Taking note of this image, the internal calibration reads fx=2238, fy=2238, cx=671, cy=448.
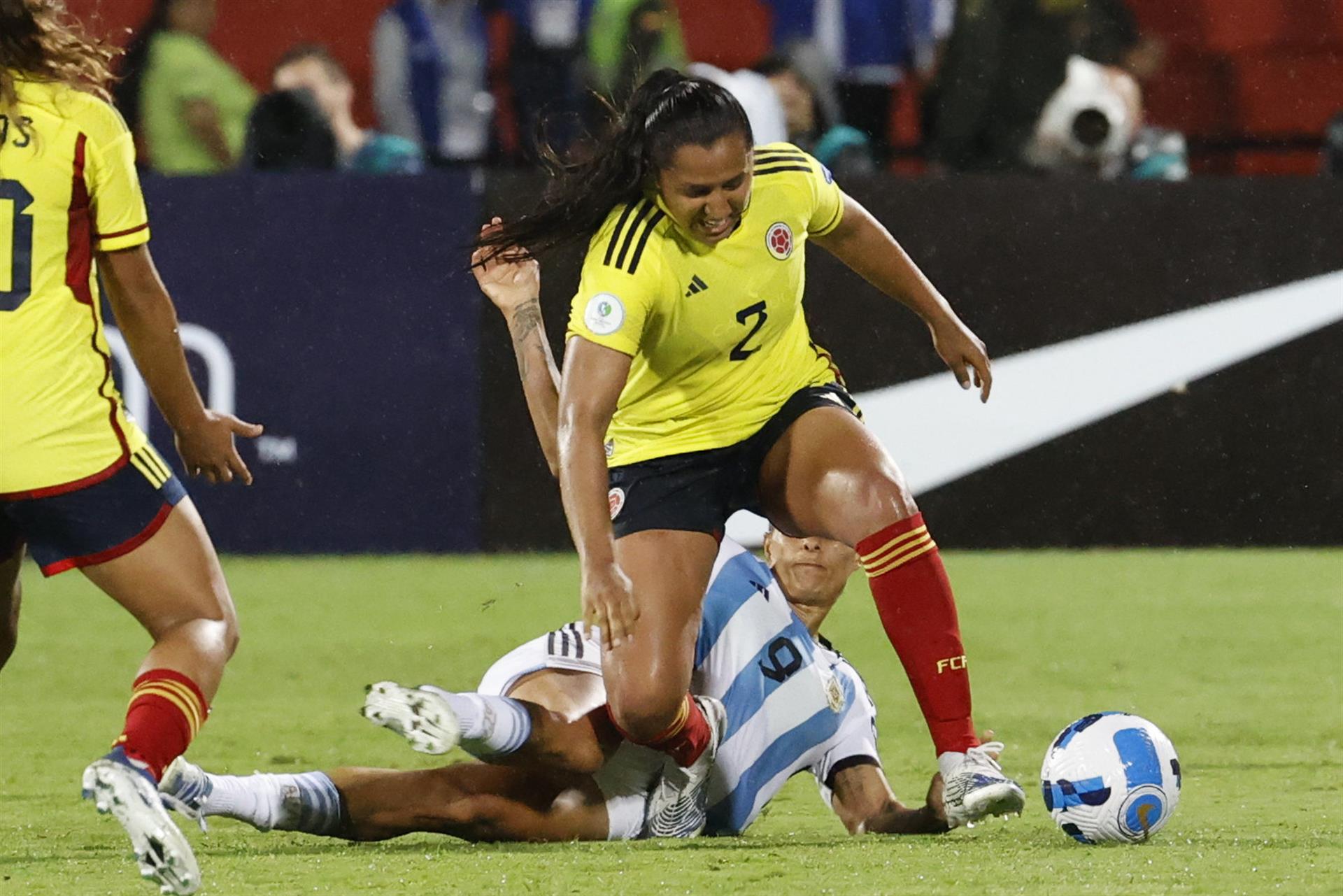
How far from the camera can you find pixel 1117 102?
1025cm

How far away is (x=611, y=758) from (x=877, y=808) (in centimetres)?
57

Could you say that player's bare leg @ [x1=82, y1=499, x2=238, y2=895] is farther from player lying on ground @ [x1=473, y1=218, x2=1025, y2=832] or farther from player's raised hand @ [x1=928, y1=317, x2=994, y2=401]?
player's raised hand @ [x1=928, y1=317, x2=994, y2=401]

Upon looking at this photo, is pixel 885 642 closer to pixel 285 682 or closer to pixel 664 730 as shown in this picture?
pixel 285 682

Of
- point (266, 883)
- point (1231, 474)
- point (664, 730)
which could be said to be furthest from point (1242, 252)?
point (266, 883)

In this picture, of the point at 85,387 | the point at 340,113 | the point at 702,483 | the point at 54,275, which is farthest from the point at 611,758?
the point at 340,113

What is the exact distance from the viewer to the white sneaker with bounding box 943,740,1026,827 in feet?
14.3

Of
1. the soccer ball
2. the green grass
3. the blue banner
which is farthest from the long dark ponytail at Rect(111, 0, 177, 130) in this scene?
the soccer ball

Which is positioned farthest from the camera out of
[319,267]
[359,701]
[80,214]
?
[319,267]

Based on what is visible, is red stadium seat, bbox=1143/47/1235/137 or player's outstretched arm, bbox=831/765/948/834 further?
red stadium seat, bbox=1143/47/1235/137

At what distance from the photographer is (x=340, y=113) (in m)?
10.2

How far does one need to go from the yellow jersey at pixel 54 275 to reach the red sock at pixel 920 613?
63.8 inches

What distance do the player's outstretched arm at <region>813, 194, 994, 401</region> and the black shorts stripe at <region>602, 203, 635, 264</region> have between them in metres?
0.55

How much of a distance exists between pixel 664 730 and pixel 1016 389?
5.38 m

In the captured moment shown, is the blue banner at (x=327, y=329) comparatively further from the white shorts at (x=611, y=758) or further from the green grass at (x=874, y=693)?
the white shorts at (x=611, y=758)
